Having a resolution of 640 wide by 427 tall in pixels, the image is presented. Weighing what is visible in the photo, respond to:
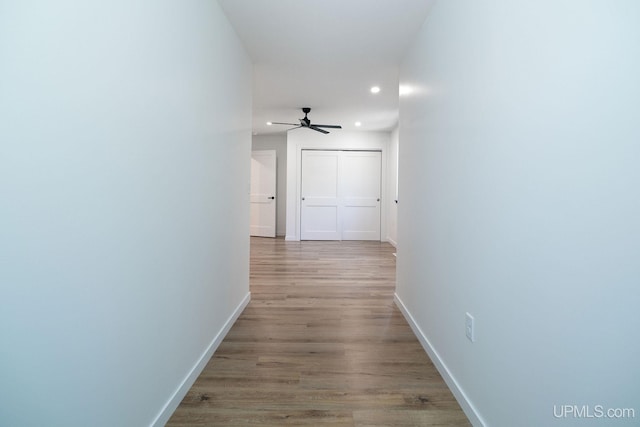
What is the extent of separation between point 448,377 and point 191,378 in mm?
1381

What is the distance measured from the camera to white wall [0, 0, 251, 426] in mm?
654

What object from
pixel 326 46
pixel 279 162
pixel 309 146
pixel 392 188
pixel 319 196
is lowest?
pixel 319 196

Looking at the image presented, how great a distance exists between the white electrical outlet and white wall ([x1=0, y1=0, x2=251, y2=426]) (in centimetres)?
139

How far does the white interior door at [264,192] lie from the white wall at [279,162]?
0.99ft

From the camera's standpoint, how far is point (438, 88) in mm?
1727

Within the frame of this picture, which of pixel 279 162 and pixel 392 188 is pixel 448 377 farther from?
pixel 279 162

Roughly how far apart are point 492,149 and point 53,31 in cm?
148

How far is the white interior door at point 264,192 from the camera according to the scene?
256 inches

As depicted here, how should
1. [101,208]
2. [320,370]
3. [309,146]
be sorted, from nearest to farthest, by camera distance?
[101,208], [320,370], [309,146]

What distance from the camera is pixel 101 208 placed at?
34.3 inches

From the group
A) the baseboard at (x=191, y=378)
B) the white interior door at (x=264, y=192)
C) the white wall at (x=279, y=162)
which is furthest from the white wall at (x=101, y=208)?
the white wall at (x=279, y=162)

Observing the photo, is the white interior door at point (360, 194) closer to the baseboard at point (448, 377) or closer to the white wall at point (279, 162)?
the white wall at point (279, 162)

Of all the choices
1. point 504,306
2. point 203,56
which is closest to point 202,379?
point 504,306

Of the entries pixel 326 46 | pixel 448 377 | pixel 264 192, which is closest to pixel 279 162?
pixel 264 192
